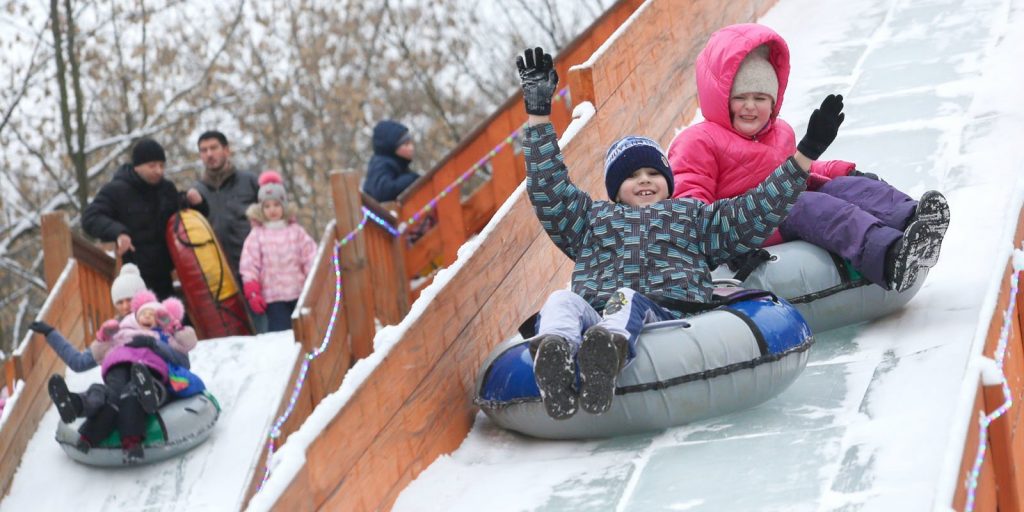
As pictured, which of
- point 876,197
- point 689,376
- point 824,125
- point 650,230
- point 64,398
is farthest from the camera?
point 64,398

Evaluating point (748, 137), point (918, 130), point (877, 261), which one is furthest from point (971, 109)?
point (877, 261)

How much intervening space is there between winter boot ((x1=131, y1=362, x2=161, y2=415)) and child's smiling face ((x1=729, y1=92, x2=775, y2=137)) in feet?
9.35

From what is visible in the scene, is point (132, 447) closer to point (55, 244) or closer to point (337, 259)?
point (55, 244)

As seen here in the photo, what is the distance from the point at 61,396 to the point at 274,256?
1.57 meters

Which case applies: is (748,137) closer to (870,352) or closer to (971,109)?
(870,352)

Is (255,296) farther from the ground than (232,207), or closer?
closer

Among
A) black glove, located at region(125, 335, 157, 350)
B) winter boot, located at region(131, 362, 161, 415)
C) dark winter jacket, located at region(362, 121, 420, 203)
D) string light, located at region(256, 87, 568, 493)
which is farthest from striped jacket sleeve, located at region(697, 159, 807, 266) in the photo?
dark winter jacket, located at region(362, 121, 420, 203)

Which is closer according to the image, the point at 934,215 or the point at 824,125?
the point at 824,125

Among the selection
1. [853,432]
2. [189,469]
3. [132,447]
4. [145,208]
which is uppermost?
[145,208]

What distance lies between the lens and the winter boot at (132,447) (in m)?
7.19

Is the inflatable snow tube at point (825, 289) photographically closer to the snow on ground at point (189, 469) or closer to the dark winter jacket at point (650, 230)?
the dark winter jacket at point (650, 230)

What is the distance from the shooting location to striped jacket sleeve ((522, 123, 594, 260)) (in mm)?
4992

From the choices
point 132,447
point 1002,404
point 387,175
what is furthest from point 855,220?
point 387,175

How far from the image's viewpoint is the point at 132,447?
7.21 metres
